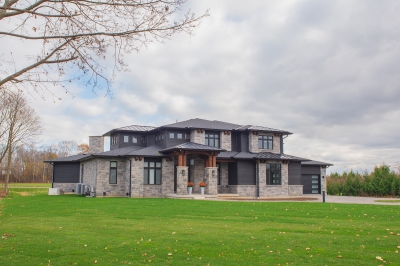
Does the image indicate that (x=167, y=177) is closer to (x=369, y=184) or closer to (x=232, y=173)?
(x=232, y=173)

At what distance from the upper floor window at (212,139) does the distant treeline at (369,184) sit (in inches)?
533

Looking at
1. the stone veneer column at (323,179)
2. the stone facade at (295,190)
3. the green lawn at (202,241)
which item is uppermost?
the stone veneer column at (323,179)

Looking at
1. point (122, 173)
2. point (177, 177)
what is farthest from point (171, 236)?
point (122, 173)

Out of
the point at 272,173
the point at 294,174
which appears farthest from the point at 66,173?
the point at 294,174

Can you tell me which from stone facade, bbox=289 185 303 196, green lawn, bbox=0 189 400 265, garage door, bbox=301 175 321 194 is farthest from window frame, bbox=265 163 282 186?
green lawn, bbox=0 189 400 265

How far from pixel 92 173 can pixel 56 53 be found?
24.5 meters

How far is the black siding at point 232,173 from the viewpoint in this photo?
103 feet

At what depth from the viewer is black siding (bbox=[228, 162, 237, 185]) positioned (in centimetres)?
3131

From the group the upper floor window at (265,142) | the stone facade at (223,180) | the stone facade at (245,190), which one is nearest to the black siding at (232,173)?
the stone facade at (223,180)

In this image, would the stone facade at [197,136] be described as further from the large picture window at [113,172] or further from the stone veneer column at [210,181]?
the large picture window at [113,172]

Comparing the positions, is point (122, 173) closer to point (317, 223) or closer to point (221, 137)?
point (221, 137)

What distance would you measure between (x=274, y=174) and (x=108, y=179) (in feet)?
45.7

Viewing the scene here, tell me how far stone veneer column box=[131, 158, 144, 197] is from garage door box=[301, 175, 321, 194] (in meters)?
16.9

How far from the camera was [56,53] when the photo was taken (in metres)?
7.55
